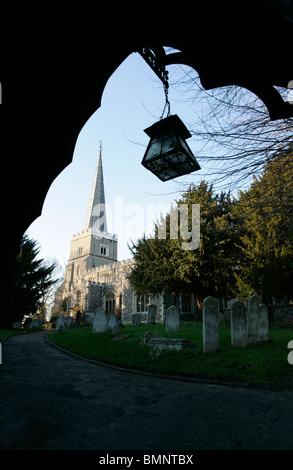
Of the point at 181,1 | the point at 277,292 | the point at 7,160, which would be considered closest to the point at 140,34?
the point at 181,1

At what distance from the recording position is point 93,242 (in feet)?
172

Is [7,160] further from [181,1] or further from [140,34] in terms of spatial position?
[181,1]

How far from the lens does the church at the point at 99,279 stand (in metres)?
28.0

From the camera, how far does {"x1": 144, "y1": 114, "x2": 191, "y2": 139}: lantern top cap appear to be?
7.52ft

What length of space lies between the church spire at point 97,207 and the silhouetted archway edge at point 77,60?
174 feet

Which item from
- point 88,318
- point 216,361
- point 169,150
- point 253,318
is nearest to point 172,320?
point 253,318

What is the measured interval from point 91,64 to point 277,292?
1701cm

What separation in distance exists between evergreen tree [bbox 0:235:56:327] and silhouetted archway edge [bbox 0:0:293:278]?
21.6 metres

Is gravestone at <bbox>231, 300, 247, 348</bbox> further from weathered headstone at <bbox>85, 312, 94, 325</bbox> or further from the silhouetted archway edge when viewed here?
weathered headstone at <bbox>85, 312, 94, 325</bbox>

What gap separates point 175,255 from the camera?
18875 mm

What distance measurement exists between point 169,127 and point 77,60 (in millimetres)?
1009

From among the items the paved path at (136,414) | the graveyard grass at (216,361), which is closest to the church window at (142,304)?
the graveyard grass at (216,361)

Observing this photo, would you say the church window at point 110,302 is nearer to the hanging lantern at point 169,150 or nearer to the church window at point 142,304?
the church window at point 142,304

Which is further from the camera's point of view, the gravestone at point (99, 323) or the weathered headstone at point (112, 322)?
the gravestone at point (99, 323)
